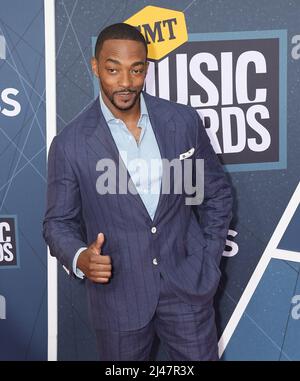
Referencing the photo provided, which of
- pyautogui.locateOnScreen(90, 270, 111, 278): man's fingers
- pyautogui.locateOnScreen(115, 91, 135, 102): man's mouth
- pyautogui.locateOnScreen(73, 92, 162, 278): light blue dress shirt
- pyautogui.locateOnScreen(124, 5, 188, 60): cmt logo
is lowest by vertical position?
pyautogui.locateOnScreen(90, 270, 111, 278): man's fingers

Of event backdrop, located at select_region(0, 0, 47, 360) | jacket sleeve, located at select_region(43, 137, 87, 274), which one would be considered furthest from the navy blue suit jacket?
event backdrop, located at select_region(0, 0, 47, 360)

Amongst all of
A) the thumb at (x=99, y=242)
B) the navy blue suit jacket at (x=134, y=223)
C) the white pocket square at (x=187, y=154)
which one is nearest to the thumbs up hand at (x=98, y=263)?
the thumb at (x=99, y=242)

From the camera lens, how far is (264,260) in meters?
2.45

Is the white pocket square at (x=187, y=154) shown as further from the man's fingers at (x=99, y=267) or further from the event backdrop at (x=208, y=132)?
the man's fingers at (x=99, y=267)

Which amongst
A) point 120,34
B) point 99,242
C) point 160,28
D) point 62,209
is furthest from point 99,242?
point 160,28

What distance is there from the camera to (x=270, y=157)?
236cm

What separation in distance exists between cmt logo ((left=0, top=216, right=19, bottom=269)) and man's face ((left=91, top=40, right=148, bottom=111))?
2.42 feet

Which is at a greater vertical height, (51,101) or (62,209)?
(51,101)

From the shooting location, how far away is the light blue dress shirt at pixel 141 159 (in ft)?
6.32

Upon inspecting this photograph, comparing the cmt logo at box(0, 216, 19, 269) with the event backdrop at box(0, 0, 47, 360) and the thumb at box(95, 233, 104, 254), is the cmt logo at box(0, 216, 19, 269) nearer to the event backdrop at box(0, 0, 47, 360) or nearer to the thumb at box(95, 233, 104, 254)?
the event backdrop at box(0, 0, 47, 360)

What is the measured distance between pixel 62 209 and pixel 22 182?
0.43 meters

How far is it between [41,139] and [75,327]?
84cm

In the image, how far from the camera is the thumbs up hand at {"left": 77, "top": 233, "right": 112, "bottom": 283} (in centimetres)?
176

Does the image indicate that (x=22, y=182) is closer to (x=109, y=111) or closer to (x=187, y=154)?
(x=109, y=111)
